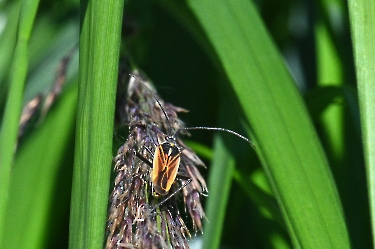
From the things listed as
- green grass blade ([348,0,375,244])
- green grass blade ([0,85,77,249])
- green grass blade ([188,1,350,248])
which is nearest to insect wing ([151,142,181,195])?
green grass blade ([188,1,350,248])

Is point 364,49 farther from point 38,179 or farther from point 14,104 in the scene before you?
point 38,179

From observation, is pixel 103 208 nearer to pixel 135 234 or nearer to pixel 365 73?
pixel 135 234

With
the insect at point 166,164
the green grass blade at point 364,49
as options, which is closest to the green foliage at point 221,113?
the green grass blade at point 364,49

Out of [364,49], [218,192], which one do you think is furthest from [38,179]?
[364,49]

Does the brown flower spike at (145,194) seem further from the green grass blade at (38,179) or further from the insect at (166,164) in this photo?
the green grass blade at (38,179)

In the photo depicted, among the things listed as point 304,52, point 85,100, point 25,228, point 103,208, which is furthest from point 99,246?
point 304,52
